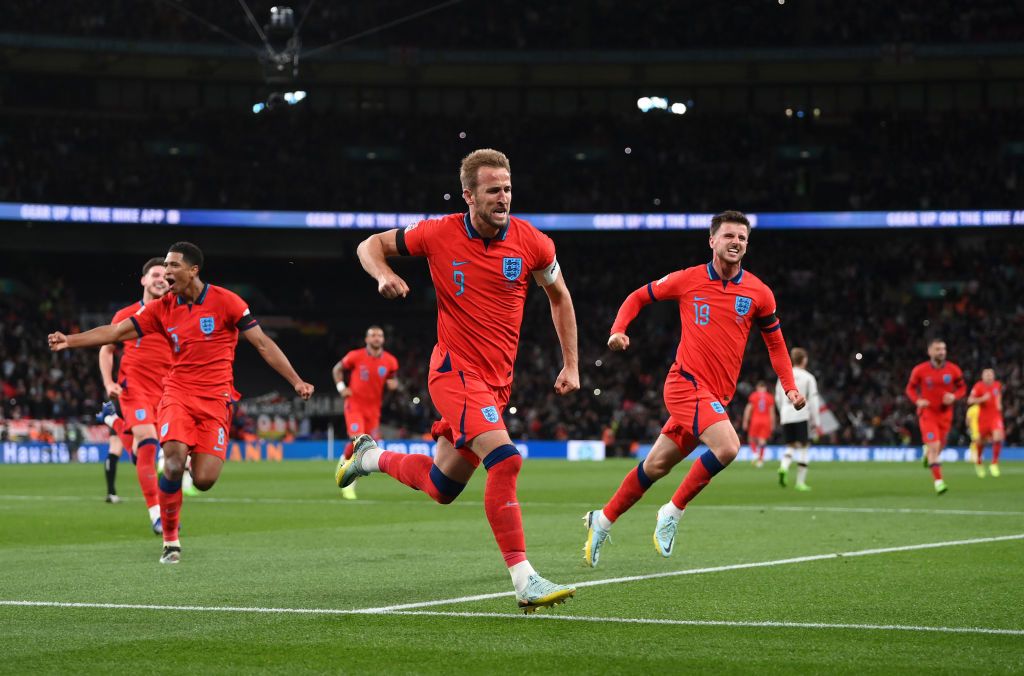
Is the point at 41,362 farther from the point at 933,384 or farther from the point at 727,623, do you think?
the point at 727,623

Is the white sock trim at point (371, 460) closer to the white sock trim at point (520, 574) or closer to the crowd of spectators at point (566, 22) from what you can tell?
the white sock trim at point (520, 574)

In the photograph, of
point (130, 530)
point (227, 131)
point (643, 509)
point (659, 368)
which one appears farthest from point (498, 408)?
point (227, 131)

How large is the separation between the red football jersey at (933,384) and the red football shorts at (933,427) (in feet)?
0.31

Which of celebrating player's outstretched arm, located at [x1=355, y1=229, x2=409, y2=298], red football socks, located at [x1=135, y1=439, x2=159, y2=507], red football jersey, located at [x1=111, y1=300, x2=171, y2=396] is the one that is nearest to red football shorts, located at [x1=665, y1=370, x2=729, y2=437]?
celebrating player's outstretched arm, located at [x1=355, y1=229, x2=409, y2=298]

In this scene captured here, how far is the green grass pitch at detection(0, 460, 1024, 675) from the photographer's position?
6.32 m

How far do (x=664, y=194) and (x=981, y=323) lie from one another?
12.0 meters

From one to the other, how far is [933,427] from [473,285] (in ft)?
53.6

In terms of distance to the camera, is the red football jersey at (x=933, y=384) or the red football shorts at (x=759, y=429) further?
the red football shorts at (x=759, y=429)

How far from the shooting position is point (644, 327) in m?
52.1

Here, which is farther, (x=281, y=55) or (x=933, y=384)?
(x=281, y=55)

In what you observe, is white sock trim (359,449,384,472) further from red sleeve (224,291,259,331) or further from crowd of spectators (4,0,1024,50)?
crowd of spectators (4,0,1024,50)

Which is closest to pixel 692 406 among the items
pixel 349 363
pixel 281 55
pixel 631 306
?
pixel 631 306

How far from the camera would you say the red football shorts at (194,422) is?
11.2m

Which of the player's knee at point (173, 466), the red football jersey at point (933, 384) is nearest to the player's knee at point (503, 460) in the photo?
the player's knee at point (173, 466)
